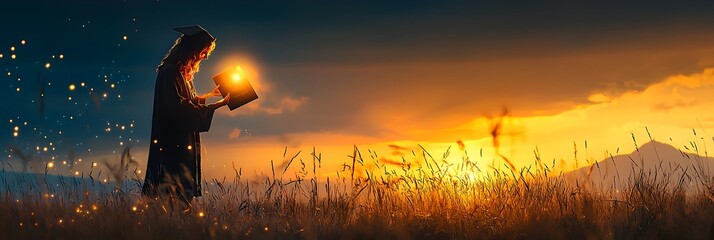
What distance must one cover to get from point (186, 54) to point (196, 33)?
243mm

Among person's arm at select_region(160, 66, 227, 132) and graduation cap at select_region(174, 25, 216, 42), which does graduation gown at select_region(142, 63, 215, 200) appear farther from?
graduation cap at select_region(174, 25, 216, 42)

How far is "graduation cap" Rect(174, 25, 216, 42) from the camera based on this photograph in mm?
7706

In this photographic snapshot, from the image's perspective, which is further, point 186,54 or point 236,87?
point 186,54

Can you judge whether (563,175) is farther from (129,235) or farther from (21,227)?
(21,227)

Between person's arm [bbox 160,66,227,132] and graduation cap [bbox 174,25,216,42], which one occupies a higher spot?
graduation cap [bbox 174,25,216,42]

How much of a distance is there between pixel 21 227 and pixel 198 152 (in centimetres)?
189

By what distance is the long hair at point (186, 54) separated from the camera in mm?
7770

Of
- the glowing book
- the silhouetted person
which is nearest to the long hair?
the silhouetted person

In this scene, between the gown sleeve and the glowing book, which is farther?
the gown sleeve

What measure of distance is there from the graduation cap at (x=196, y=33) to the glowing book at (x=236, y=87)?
1.56ft

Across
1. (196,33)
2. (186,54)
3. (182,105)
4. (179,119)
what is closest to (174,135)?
(179,119)

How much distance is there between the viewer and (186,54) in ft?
25.6

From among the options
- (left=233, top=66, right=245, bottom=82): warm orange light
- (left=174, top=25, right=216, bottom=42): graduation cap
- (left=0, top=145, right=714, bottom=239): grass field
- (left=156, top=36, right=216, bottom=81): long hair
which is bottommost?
(left=0, top=145, right=714, bottom=239): grass field

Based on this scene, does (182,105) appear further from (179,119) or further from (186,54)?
(186,54)
